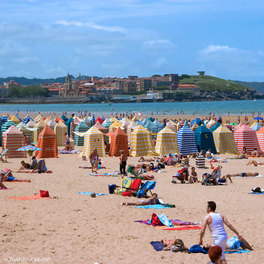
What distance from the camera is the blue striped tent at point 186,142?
69.2 feet

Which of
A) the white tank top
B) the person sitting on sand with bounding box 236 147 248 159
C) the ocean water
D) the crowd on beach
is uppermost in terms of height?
the white tank top

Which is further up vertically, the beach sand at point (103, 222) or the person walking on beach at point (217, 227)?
the person walking on beach at point (217, 227)

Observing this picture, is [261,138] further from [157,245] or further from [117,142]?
[157,245]

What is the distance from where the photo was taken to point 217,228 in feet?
20.5

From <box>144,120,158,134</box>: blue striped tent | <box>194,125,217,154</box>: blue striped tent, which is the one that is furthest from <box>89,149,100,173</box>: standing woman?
<box>144,120,158,134</box>: blue striped tent

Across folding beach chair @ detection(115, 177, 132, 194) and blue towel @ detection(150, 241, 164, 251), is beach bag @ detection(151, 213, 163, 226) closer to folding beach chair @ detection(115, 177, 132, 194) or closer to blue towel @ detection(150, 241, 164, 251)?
blue towel @ detection(150, 241, 164, 251)

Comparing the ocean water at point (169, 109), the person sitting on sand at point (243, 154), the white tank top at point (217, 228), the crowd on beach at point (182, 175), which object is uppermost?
the white tank top at point (217, 228)

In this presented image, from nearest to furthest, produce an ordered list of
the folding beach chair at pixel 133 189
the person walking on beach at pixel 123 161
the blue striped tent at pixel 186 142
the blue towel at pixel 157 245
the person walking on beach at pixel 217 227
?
the person walking on beach at pixel 217 227 < the blue towel at pixel 157 245 < the folding beach chair at pixel 133 189 < the person walking on beach at pixel 123 161 < the blue striped tent at pixel 186 142

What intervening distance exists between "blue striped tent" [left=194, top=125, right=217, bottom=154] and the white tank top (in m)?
15.3

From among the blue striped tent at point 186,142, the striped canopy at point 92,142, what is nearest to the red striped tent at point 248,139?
the blue striped tent at point 186,142

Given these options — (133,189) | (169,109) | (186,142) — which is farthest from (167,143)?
(169,109)

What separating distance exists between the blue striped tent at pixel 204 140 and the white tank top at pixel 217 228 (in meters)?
15.3

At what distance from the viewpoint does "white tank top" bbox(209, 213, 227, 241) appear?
20.4 feet

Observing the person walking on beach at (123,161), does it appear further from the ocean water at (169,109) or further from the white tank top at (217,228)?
the ocean water at (169,109)
